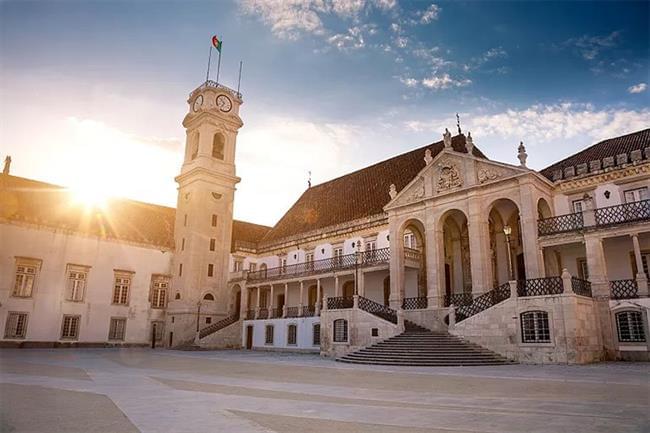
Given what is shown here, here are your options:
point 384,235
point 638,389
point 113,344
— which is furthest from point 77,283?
point 638,389

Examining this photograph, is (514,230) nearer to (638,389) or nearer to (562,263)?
(562,263)

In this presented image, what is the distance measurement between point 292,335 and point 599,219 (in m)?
20.1

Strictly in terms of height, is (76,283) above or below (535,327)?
above

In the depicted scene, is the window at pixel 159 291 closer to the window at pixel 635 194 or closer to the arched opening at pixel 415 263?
the arched opening at pixel 415 263

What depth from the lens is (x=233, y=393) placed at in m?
9.28

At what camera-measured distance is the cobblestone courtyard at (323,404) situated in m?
5.96

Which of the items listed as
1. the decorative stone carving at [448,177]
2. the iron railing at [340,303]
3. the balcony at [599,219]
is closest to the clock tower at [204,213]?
the iron railing at [340,303]

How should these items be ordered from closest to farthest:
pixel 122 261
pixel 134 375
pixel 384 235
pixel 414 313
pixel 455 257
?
pixel 134 375
pixel 414 313
pixel 455 257
pixel 384 235
pixel 122 261

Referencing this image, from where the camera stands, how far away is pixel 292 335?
31.5m

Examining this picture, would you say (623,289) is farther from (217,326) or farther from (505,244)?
(217,326)

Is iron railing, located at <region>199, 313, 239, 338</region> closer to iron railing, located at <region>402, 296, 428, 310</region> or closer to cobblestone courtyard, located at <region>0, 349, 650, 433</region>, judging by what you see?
iron railing, located at <region>402, 296, 428, 310</region>

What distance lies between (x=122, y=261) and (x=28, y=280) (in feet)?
21.2

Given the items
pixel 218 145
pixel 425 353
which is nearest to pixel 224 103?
pixel 218 145

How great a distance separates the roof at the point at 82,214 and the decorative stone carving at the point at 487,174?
85.6 feet
